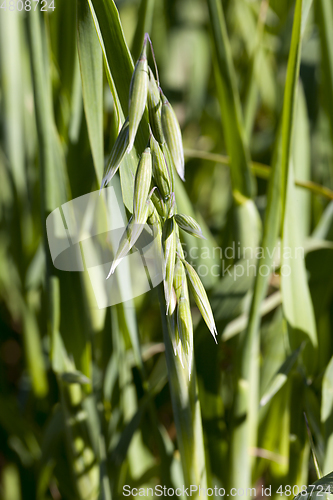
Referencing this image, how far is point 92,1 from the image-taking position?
0.22 m


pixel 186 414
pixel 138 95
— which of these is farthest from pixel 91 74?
pixel 186 414

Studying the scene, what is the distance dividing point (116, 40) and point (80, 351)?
243mm

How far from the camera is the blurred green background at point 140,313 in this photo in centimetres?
28

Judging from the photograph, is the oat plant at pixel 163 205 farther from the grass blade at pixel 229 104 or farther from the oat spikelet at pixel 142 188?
the grass blade at pixel 229 104

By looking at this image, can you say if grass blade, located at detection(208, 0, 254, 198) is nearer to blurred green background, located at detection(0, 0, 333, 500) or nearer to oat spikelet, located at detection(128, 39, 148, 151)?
blurred green background, located at detection(0, 0, 333, 500)

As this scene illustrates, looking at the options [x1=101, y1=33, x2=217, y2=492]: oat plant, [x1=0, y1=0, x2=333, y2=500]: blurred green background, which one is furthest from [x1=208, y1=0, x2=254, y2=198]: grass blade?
[x1=101, y1=33, x2=217, y2=492]: oat plant

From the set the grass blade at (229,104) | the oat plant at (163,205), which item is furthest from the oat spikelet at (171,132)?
the grass blade at (229,104)

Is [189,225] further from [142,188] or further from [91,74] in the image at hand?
[91,74]

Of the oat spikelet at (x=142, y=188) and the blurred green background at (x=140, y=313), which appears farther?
the blurred green background at (x=140, y=313)

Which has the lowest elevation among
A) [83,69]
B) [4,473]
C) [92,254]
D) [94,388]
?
[4,473]

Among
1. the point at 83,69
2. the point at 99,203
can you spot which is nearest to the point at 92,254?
the point at 99,203

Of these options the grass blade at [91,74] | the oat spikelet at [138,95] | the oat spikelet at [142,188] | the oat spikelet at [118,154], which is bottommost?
the oat spikelet at [142,188]

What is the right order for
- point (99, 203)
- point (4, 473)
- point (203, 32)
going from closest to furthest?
1. point (99, 203)
2. point (4, 473)
3. point (203, 32)

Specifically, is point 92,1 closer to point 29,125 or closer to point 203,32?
point 29,125
